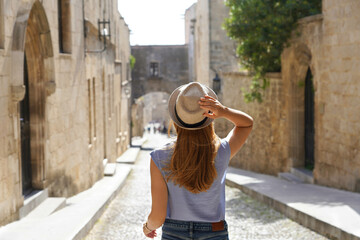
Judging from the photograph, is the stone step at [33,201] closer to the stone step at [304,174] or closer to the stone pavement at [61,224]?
the stone pavement at [61,224]

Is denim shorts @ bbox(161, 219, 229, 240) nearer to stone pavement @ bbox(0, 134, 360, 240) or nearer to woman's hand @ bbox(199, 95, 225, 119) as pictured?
woman's hand @ bbox(199, 95, 225, 119)

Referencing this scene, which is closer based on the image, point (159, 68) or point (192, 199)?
point (192, 199)

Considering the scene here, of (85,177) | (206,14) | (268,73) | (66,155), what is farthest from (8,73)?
(206,14)

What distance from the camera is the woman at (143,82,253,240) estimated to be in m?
2.93

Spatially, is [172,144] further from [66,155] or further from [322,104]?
[322,104]

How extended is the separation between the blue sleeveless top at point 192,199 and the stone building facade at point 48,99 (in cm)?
365

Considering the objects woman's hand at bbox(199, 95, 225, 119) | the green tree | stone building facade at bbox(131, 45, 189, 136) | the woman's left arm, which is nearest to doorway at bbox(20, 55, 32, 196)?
the woman's left arm

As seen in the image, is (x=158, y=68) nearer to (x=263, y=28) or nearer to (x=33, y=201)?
(x=263, y=28)

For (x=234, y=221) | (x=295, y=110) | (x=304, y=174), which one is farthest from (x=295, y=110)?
(x=234, y=221)

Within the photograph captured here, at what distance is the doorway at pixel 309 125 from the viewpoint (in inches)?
485

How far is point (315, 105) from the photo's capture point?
10945mm

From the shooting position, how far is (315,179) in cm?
1090

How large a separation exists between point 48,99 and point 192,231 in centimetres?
607

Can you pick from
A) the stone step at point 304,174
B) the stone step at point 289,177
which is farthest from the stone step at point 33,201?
the stone step at point 289,177
